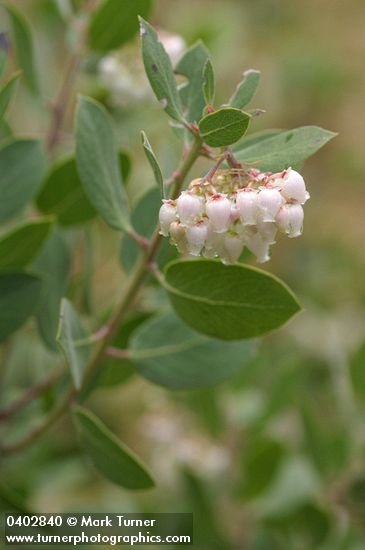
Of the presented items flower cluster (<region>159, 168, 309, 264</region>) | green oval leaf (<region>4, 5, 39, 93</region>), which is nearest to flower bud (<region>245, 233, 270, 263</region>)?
flower cluster (<region>159, 168, 309, 264</region>)

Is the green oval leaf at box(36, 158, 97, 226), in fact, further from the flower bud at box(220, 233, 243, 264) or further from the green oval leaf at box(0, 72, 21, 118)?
the flower bud at box(220, 233, 243, 264)

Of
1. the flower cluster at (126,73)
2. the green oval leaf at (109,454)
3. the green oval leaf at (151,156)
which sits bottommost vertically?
the green oval leaf at (109,454)

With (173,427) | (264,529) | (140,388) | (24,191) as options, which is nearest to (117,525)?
(264,529)

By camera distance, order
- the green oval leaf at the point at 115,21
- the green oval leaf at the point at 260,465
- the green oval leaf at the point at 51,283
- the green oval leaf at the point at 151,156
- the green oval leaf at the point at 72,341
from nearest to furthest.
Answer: the green oval leaf at the point at 151,156, the green oval leaf at the point at 72,341, the green oval leaf at the point at 51,283, the green oval leaf at the point at 115,21, the green oval leaf at the point at 260,465

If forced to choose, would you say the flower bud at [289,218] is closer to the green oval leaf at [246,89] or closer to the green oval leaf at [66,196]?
the green oval leaf at [246,89]

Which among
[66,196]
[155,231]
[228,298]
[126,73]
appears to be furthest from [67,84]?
[228,298]

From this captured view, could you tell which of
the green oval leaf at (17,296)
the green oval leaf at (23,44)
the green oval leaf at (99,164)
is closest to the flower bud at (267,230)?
the green oval leaf at (99,164)
